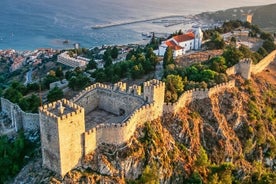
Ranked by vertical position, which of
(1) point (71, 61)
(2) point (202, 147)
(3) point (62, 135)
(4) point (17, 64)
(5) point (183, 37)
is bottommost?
(4) point (17, 64)

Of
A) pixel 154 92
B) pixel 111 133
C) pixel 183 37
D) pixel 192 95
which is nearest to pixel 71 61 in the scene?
pixel 183 37

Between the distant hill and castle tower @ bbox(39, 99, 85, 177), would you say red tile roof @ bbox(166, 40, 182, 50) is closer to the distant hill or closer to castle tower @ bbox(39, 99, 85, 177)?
castle tower @ bbox(39, 99, 85, 177)

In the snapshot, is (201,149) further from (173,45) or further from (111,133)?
(173,45)

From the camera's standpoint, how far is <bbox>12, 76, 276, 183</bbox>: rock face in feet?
83.7

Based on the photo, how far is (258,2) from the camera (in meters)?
171

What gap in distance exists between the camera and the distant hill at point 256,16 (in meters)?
112

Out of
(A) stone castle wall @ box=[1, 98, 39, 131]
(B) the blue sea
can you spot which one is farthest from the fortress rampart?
(B) the blue sea

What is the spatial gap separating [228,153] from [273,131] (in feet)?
23.3

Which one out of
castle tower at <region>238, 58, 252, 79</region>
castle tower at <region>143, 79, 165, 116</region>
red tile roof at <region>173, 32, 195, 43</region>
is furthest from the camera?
red tile roof at <region>173, 32, 195, 43</region>

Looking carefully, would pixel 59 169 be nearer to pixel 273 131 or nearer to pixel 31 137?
pixel 31 137

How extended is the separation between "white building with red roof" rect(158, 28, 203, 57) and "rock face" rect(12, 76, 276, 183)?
42.5 feet

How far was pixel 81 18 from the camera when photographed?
5266 inches

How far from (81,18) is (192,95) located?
4140 inches

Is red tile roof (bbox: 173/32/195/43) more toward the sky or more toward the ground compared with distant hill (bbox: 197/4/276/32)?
more toward the sky
